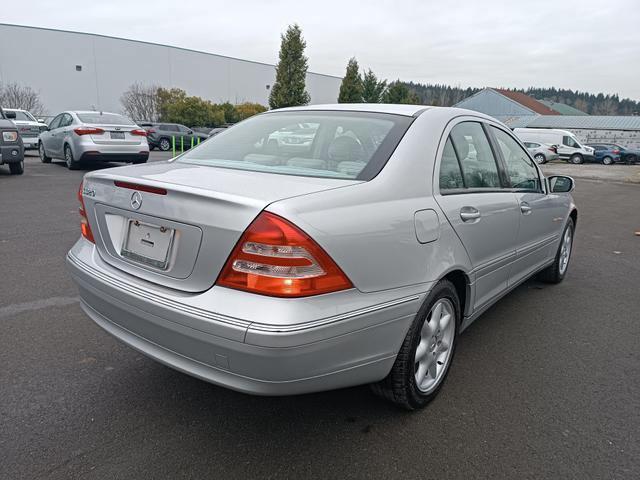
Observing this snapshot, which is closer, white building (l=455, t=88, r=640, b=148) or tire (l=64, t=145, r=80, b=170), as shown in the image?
tire (l=64, t=145, r=80, b=170)

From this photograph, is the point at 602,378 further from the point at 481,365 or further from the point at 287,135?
the point at 287,135

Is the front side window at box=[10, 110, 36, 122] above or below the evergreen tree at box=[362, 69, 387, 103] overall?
below

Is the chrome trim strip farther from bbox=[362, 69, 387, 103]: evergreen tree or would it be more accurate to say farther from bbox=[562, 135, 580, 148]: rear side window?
bbox=[362, 69, 387, 103]: evergreen tree

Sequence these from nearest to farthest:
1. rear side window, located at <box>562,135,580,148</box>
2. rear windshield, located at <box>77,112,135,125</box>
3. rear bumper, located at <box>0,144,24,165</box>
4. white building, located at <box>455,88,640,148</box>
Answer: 1. rear bumper, located at <box>0,144,24,165</box>
2. rear windshield, located at <box>77,112,135,125</box>
3. rear side window, located at <box>562,135,580,148</box>
4. white building, located at <box>455,88,640,148</box>

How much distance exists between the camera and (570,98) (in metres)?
139

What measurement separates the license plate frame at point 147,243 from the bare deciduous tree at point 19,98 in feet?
138

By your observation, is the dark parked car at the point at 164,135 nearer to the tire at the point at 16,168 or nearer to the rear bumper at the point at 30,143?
the rear bumper at the point at 30,143

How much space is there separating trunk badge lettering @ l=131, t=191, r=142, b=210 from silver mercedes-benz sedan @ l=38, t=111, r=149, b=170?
1050 centimetres

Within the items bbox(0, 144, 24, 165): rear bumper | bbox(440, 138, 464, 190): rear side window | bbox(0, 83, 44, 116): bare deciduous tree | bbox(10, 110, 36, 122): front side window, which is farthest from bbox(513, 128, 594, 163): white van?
bbox(0, 83, 44, 116): bare deciduous tree

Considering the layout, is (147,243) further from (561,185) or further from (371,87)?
(371,87)

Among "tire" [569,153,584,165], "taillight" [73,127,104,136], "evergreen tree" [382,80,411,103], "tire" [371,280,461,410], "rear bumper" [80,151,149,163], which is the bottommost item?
"tire" [569,153,584,165]

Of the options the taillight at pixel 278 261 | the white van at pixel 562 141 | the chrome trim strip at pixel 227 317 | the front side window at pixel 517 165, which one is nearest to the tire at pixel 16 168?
the chrome trim strip at pixel 227 317

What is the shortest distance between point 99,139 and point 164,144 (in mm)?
14522

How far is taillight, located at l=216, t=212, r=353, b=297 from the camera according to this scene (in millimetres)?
1854
